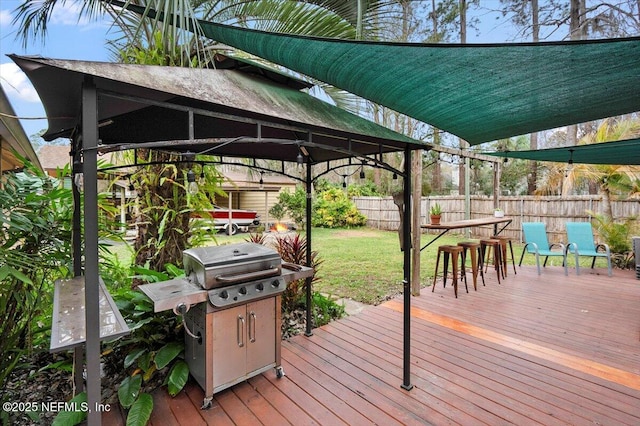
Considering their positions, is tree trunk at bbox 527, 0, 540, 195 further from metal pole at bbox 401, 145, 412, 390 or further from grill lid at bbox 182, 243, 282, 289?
grill lid at bbox 182, 243, 282, 289

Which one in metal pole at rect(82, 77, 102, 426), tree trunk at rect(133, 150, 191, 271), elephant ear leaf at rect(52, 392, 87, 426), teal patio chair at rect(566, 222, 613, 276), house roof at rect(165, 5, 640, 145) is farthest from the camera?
teal patio chair at rect(566, 222, 613, 276)

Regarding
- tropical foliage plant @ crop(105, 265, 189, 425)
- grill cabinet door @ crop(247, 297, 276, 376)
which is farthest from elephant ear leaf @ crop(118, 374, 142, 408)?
grill cabinet door @ crop(247, 297, 276, 376)

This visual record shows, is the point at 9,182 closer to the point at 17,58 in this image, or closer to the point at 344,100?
the point at 17,58

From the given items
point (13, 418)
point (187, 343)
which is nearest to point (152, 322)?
point (187, 343)

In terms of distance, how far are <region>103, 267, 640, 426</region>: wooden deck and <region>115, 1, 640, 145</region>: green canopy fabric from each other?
84.0 inches

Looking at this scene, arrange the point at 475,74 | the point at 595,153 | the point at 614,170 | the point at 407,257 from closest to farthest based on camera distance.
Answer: the point at 475,74 → the point at 407,257 → the point at 595,153 → the point at 614,170

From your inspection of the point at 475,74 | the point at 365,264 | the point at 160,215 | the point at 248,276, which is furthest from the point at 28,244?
the point at 365,264

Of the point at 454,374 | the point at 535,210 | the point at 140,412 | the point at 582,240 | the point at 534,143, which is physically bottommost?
the point at 454,374

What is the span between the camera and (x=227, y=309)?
228 centimetres

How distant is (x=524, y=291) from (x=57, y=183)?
20.1 ft

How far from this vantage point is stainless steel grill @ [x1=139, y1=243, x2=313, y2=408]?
2.18 meters

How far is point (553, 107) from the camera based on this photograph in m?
2.36

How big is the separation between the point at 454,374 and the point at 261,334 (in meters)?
1.63

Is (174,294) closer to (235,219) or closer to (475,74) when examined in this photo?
(475,74)
